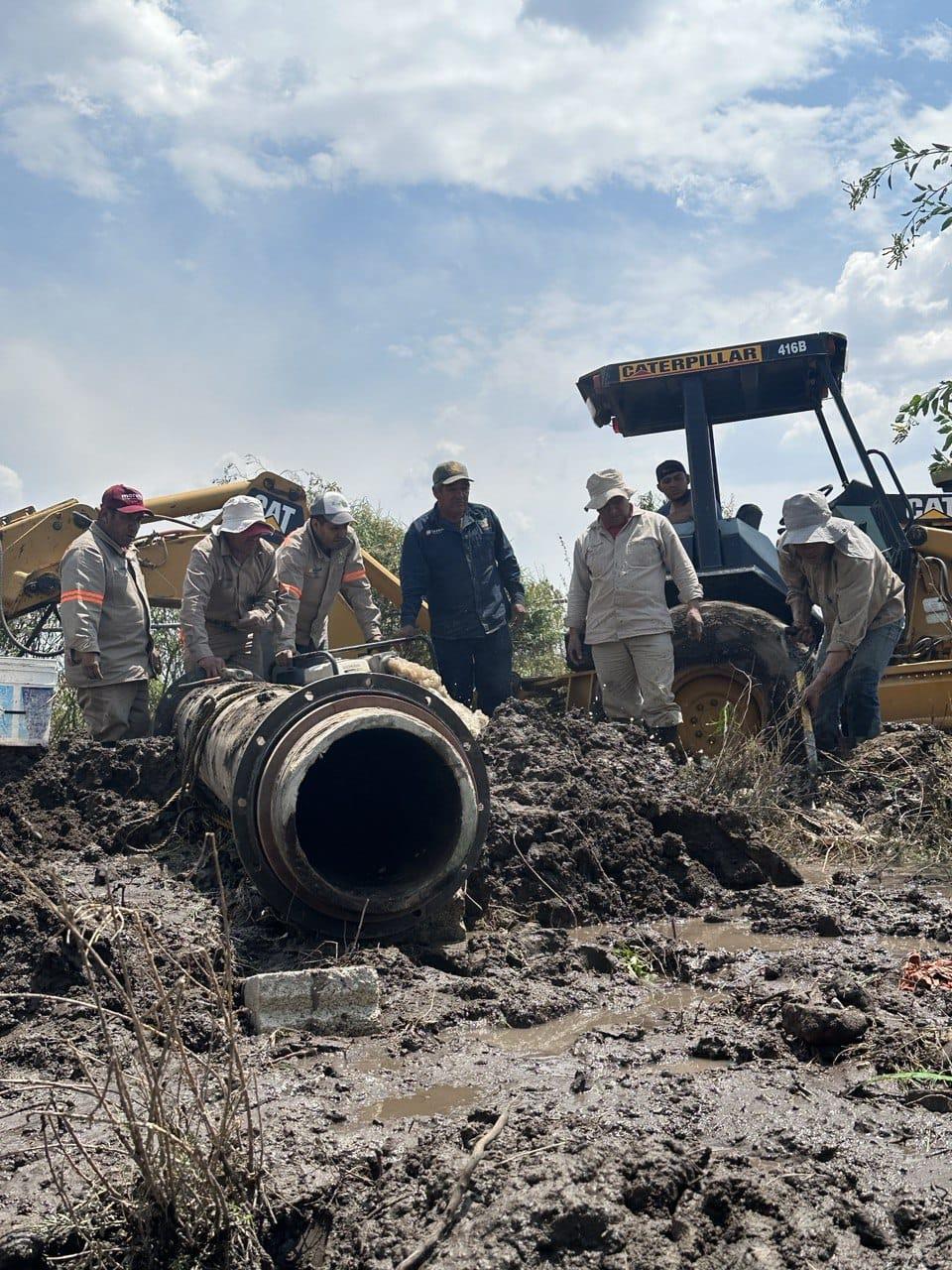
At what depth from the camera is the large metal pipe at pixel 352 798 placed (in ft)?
13.4

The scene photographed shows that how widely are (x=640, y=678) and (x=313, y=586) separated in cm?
220

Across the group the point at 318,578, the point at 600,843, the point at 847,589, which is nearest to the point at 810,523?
the point at 847,589

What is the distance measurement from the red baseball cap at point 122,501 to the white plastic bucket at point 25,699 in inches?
45.8

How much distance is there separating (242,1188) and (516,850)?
270 cm

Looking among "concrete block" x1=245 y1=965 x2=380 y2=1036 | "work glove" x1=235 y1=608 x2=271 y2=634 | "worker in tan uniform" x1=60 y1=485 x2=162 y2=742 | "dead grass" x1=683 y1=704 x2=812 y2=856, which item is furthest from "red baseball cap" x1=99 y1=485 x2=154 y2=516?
"concrete block" x1=245 y1=965 x2=380 y2=1036

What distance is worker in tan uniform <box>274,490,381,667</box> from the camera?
7.40 metres

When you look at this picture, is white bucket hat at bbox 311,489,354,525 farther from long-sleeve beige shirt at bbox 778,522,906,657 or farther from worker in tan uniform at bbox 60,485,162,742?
long-sleeve beige shirt at bbox 778,522,906,657

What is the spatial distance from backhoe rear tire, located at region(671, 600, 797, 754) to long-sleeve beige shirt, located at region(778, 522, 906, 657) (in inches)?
10.5

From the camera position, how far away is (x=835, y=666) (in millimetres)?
6695

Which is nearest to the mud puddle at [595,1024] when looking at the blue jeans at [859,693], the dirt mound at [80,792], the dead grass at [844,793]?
the dead grass at [844,793]

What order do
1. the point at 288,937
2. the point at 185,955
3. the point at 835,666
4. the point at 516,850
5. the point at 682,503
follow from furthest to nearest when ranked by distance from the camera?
the point at 682,503, the point at 835,666, the point at 516,850, the point at 288,937, the point at 185,955

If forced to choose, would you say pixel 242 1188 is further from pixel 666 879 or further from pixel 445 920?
pixel 666 879

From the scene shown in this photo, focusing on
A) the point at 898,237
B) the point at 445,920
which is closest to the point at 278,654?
the point at 445,920

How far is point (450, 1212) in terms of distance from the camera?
2.23 m
